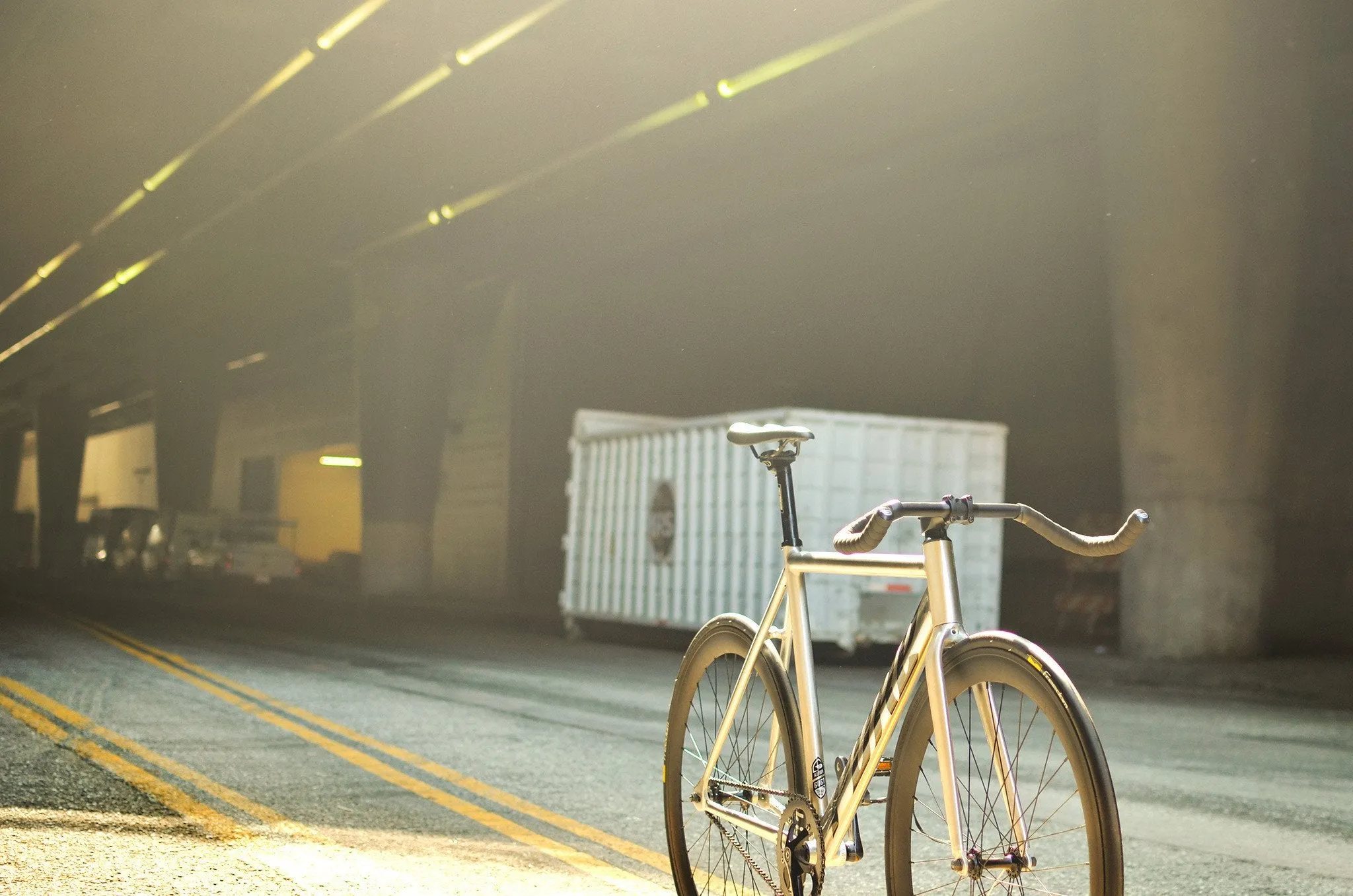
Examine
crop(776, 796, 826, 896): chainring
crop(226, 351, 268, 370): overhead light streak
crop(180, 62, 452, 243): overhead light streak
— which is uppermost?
crop(226, 351, 268, 370): overhead light streak

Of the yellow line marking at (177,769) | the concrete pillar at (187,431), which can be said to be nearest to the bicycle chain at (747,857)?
the yellow line marking at (177,769)

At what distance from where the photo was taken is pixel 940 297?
34.2m

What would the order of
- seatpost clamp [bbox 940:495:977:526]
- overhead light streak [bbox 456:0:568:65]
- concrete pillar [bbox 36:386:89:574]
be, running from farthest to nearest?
concrete pillar [bbox 36:386:89:574] → overhead light streak [bbox 456:0:568:65] → seatpost clamp [bbox 940:495:977:526]

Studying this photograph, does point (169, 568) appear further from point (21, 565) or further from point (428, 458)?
point (21, 565)

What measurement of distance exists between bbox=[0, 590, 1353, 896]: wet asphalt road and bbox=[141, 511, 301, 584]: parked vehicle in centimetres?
2366

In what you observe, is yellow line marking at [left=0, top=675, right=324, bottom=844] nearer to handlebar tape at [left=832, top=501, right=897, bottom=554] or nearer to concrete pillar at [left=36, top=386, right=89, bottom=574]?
handlebar tape at [left=832, top=501, right=897, bottom=554]

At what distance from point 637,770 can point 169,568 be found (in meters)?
34.1

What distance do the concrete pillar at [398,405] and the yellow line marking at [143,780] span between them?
27885 mm

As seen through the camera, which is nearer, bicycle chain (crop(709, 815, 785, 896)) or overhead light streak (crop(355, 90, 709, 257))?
bicycle chain (crop(709, 815, 785, 896))

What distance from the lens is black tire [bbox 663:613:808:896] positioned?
4078 millimetres

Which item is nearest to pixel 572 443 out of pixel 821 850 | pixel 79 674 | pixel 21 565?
pixel 79 674

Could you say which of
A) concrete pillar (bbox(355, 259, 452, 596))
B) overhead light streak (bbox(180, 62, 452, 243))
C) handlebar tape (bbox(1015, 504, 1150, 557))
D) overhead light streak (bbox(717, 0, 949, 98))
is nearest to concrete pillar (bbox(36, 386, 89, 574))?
concrete pillar (bbox(355, 259, 452, 596))

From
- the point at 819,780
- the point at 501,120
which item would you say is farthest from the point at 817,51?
the point at 819,780

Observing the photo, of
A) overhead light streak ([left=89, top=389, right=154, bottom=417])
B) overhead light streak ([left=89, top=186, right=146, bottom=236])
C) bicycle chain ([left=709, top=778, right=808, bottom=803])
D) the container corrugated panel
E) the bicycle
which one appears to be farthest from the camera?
overhead light streak ([left=89, top=389, right=154, bottom=417])
